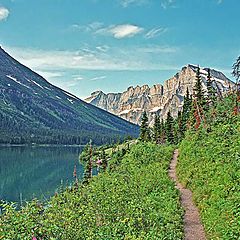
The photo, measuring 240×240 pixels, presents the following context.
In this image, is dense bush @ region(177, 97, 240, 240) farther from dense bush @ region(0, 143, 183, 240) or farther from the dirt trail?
dense bush @ region(0, 143, 183, 240)

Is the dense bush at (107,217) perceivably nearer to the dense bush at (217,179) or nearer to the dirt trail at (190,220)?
the dirt trail at (190,220)

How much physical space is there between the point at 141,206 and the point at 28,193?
54.0 meters

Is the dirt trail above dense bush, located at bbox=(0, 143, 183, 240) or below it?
below

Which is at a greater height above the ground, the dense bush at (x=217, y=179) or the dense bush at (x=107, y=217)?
the dense bush at (x=217, y=179)

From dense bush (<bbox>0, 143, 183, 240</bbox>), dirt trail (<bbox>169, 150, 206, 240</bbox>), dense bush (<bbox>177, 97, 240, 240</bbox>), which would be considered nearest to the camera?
dense bush (<bbox>0, 143, 183, 240</bbox>)

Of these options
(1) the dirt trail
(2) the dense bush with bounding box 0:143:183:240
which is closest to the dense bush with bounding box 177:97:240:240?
(1) the dirt trail

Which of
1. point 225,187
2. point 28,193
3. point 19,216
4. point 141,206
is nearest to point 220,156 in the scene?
point 225,187

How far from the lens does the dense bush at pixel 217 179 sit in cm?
1191

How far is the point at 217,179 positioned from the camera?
621 inches

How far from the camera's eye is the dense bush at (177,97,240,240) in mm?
11911

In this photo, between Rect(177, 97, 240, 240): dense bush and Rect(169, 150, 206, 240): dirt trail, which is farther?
Rect(169, 150, 206, 240): dirt trail

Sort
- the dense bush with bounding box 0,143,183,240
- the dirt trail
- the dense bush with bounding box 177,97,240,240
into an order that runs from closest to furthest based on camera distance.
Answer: the dense bush with bounding box 0,143,183,240
the dense bush with bounding box 177,97,240,240
the dirt trail

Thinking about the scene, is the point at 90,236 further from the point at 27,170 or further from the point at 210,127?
the point at 27,170

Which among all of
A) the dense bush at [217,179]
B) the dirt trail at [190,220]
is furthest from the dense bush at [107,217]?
the dense bush at [217,179]
